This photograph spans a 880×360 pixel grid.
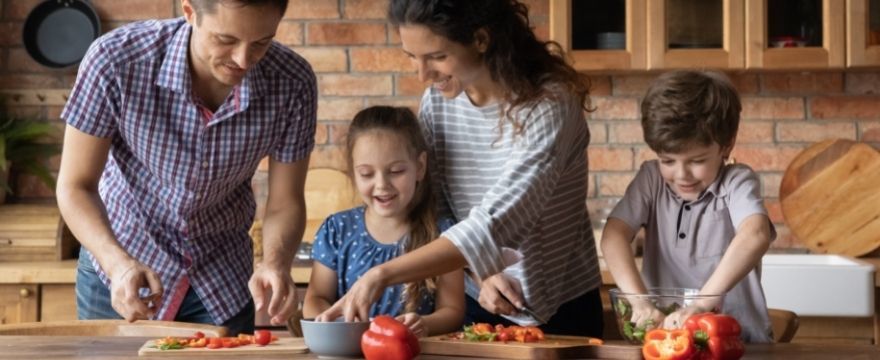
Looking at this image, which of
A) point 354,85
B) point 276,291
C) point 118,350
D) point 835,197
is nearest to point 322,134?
point 354,85

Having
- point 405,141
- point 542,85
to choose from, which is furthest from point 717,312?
point 405,141

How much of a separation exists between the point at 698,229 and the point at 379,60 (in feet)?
5.93

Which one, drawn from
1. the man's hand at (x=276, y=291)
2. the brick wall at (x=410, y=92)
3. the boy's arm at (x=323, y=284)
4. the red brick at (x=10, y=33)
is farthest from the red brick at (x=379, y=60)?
the man's hand at (x=276, y=291)

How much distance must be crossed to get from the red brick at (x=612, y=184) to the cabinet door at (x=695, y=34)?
0.45 meters

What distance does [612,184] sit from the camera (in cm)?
399

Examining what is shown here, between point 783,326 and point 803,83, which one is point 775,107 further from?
point 783,326

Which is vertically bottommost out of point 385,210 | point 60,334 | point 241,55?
point 60,334

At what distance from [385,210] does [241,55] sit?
20.0 inches

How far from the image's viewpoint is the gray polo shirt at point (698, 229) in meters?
2.35

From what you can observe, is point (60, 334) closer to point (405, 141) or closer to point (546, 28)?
point (405, 141)

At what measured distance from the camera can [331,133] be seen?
4.02m

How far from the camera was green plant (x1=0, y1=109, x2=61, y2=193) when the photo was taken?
3871 mm

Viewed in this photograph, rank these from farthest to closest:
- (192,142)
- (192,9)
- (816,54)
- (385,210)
A: 1. (816,54)
2. (385,210)
3. (192,142)
4. (192,9)

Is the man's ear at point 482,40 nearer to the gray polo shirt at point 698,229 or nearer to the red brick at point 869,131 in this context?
the gray polo shirt at point 698,229
